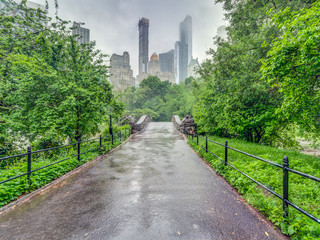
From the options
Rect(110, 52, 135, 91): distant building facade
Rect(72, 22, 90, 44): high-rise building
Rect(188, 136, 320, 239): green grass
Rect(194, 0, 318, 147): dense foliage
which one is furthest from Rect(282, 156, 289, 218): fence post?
Rect(110, 52, 135, 91): distant building facade

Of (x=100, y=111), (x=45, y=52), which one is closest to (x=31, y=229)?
(x=100, y=111)

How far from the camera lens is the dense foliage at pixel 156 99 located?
36528 millimetres

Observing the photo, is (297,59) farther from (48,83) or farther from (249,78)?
(48,83)

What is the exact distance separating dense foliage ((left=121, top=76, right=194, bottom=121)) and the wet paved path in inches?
1122

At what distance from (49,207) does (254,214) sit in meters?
4.25

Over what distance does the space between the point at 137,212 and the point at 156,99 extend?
39691mm

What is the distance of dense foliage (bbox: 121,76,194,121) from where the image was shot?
3653 centimetres

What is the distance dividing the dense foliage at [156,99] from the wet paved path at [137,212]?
93.5 feet

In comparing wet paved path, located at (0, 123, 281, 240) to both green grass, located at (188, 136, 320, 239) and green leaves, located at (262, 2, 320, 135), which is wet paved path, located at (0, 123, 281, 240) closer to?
green grass, located at (188, 136, 320, 239)

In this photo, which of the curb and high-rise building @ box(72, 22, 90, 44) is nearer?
the curb

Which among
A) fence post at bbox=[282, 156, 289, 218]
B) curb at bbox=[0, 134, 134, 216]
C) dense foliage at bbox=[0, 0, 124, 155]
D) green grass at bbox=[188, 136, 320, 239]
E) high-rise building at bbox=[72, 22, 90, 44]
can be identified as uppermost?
high-rise building at bbox=[72, 22, 90, 44]

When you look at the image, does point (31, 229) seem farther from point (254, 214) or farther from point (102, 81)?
point (102, 81)

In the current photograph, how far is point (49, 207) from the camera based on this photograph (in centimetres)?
340

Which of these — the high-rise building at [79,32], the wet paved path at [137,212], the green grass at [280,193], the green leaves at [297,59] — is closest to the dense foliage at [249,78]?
the green leaves at [297,59]
